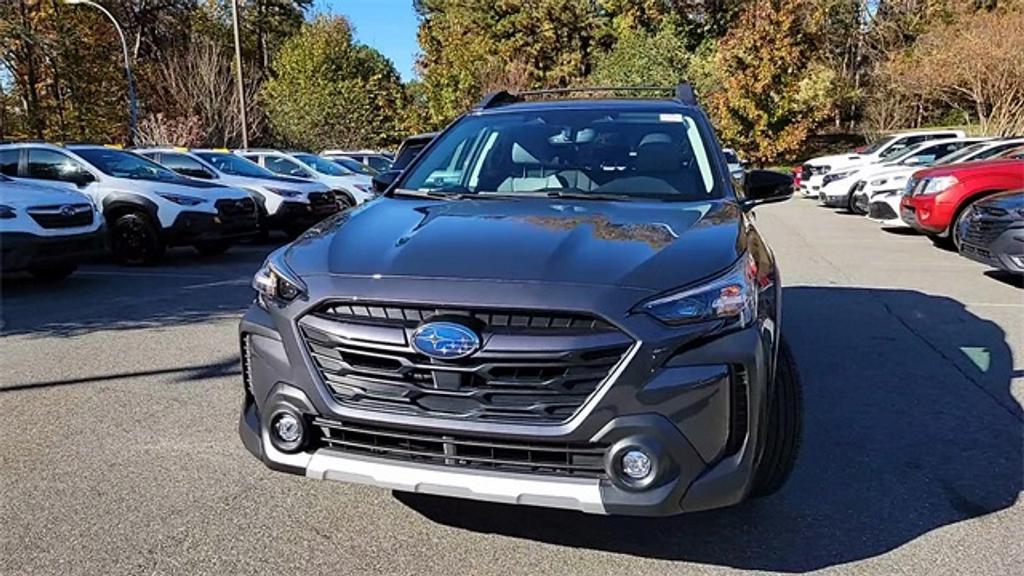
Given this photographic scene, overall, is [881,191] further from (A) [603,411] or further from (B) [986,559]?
(A) [603,411]

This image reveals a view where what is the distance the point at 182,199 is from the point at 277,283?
8042mm

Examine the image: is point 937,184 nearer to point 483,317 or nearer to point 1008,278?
point 1008,278

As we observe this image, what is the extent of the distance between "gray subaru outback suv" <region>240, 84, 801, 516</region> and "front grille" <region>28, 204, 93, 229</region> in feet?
20.4

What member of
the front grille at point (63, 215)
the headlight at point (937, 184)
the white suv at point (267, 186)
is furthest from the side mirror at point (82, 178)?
the headlight at point (937, 184)

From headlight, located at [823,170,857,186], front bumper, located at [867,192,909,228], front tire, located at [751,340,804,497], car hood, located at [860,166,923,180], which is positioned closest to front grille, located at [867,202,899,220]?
front bumper, located at [867,192,909,228]

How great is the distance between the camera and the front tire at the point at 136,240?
33.1 feet

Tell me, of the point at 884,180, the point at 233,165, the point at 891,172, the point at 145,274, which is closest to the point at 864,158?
the point at 891,172

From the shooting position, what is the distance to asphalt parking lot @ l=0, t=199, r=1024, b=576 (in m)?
2.99

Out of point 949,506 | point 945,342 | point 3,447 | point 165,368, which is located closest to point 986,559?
point 949,506

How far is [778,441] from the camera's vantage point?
126 inches

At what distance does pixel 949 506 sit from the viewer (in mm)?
3398

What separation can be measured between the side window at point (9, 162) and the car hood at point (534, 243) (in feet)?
27.7

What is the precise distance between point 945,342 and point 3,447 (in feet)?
20.4

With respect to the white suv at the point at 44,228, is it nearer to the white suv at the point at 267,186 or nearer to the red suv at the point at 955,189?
the white suv at the point at 267,186
